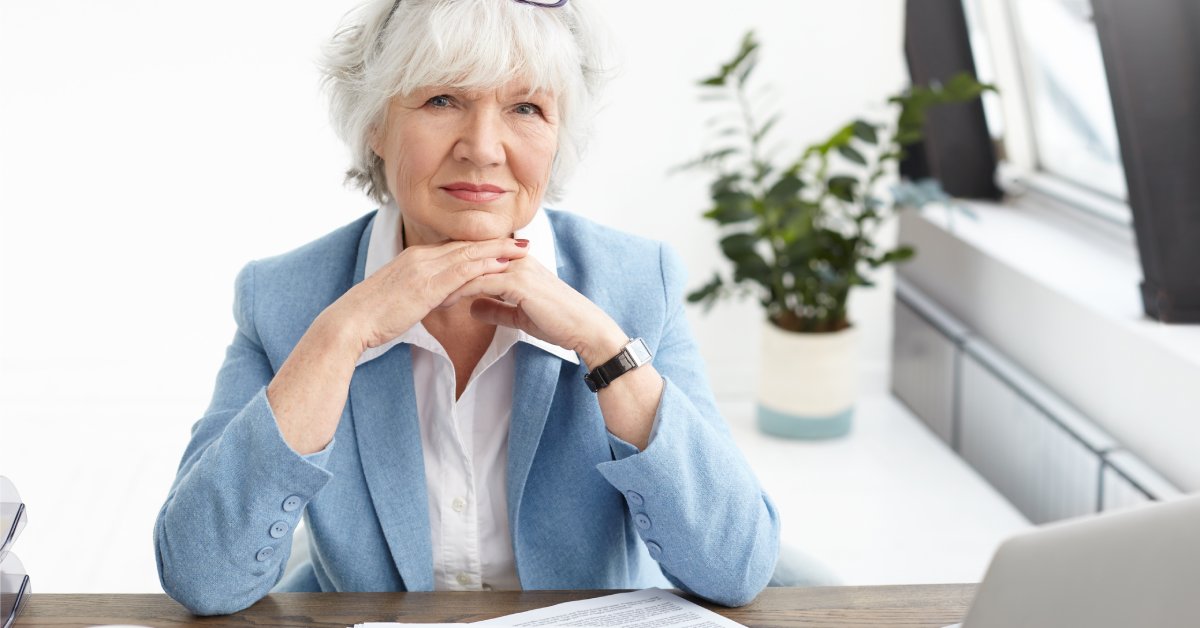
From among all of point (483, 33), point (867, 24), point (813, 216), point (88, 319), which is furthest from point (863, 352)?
point (483, 33)

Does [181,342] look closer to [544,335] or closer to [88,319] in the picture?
[88,319]

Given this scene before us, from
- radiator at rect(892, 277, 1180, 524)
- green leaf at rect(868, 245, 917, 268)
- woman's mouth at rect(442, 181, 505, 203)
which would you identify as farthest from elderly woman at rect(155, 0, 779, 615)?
green leaf at rect(868, 245, 917, 268)

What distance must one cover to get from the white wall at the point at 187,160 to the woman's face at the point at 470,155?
8.51 ft

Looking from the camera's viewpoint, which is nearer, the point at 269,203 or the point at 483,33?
the point at 483,33

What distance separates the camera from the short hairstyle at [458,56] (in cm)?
137

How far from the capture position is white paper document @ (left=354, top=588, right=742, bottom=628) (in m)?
1.19

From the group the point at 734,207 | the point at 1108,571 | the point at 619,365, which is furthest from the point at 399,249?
the point at 734,207

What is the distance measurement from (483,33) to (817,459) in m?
2.67

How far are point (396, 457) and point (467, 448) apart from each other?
0.09 metres

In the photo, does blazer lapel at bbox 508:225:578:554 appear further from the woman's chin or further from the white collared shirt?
the woman's chin

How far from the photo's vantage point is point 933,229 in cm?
404

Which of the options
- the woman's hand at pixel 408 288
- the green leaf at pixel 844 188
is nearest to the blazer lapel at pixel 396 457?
the woman's hand at pixel 408 288

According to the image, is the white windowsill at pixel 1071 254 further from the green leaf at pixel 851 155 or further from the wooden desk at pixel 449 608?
the wooden desk at pixel 449 608

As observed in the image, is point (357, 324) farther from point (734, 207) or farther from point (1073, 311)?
point (734, 207)
